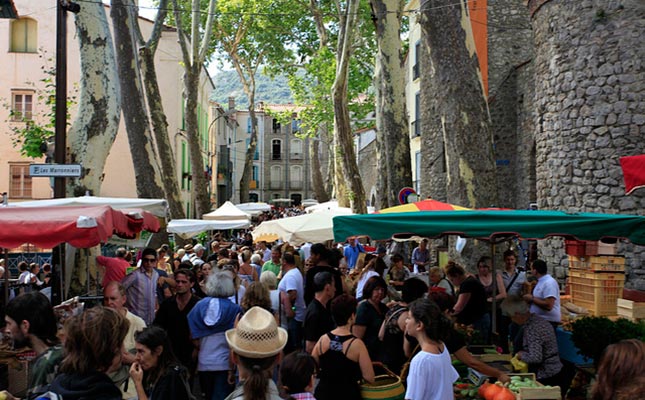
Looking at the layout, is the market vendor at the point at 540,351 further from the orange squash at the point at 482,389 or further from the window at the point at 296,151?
the window at the point at 296,151

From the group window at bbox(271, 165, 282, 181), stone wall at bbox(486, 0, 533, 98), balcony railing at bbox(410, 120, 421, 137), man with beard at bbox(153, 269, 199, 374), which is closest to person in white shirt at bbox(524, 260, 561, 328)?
man with beard at bbox(153, 269, 199, 374)

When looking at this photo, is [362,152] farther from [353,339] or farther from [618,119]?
[353,339]

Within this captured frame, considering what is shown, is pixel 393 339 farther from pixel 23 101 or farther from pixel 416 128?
pixel 23 101

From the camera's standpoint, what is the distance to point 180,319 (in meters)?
6.68

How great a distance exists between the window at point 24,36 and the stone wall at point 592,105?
25.7m

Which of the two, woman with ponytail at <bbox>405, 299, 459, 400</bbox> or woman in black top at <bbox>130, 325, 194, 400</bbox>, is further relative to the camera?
woman with ponytail at <bbox>405, 299, 459, 400</bbox>

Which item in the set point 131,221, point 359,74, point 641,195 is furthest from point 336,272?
point 359,74

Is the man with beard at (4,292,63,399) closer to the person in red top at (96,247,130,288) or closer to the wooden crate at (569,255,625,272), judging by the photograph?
the person in red top at (96,247,130,288)

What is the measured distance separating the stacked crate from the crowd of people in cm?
188

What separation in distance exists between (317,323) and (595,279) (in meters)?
6.20

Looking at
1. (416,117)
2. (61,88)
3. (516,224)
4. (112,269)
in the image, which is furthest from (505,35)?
(516,224)

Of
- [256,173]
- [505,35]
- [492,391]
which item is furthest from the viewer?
[256,173]

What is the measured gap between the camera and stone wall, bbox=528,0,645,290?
42.2 ft

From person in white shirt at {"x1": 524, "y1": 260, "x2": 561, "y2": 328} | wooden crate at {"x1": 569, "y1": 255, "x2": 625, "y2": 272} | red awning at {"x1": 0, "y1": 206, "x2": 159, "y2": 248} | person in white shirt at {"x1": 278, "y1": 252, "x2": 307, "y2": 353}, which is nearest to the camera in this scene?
red awning at {"x1": 0, "y1": 206, "x2": 159, "y2": 248}
